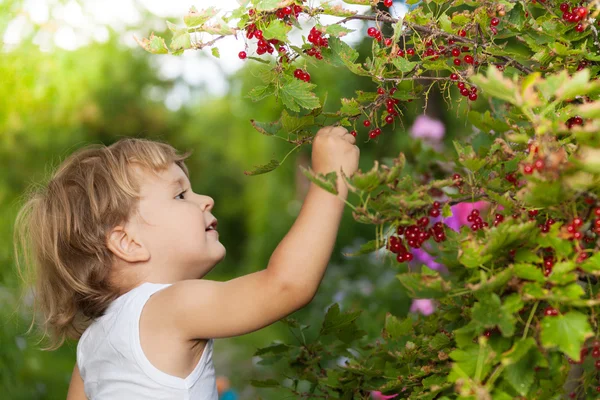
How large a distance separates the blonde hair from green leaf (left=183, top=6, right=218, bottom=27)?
0.58 m

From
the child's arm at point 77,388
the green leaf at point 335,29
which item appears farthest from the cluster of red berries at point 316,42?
the child's arm at point 77,388

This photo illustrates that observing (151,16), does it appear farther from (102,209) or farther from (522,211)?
(522,211)

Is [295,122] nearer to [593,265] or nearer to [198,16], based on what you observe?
[198,16]

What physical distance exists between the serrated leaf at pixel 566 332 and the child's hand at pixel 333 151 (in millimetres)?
481

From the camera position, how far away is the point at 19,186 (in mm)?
8031

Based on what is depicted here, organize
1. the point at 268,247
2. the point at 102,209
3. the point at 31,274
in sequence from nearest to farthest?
the point at 102,209
the point at 31,274
the point at 268,247

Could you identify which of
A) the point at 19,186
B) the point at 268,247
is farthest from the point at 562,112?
the point at 19,186

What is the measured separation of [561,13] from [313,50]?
0.40 m

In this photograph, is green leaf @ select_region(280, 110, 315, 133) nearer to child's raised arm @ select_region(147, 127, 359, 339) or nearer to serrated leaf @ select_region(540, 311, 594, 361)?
child's raised arm @ select_region(147, 127, 359, 339)

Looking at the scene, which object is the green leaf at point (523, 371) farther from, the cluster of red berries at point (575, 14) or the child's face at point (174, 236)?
the child's face at point (174, 236)

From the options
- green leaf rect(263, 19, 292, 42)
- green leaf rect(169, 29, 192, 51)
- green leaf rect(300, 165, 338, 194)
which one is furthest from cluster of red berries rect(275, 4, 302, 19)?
green leaf rect(300, 165, 338, 194)

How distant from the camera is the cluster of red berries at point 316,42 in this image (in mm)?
1082

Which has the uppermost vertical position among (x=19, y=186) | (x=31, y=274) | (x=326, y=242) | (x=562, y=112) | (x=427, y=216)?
(x=562, y=112)

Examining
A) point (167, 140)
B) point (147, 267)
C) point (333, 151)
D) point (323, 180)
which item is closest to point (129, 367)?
point (147, 267)
